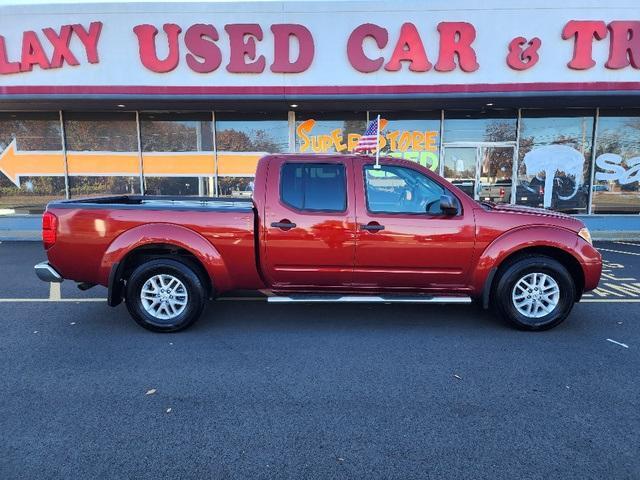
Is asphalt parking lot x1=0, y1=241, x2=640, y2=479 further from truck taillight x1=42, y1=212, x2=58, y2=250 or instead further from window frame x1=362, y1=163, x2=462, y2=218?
window frame x1=362, y1=163, x2=462, y2=218

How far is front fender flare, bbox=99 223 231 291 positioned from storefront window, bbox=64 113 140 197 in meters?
8.84

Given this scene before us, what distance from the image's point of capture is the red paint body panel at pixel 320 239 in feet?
15.1

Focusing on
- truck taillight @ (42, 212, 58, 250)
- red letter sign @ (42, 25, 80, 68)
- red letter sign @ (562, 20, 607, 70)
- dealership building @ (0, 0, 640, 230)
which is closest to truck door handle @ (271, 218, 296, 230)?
truck taillight @ (42, 212, 58, 250)

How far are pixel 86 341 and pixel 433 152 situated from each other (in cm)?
1037

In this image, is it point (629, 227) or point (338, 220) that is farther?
point (629, 227)

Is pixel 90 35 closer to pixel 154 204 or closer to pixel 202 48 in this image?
pixel 202 48

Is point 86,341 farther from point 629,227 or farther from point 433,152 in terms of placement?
point 629,227

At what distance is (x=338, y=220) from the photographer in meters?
4.65

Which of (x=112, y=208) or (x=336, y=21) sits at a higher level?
(x=336, y=21)

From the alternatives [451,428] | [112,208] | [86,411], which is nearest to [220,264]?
[112,208]

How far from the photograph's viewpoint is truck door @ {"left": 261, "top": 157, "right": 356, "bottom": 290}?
183 inches

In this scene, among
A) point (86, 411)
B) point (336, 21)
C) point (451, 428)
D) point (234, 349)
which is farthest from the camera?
point (336, 21)

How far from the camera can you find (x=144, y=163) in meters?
12.7

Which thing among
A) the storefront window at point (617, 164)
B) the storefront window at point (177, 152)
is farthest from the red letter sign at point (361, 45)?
the storefront window at point (617, 164)
